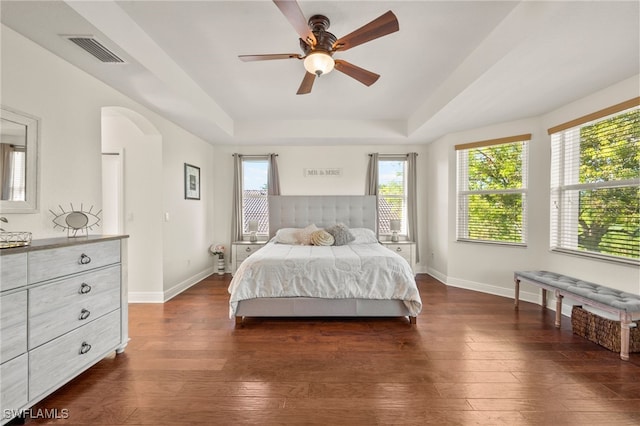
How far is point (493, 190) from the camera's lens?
168 inches

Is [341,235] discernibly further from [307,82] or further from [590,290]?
[590,290]

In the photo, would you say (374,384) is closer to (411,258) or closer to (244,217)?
(411,258)

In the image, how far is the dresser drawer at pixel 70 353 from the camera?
66.7 inches

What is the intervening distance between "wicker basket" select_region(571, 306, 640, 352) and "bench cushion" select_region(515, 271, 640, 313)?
0.21 metres

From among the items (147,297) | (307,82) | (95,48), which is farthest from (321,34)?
(147,297)

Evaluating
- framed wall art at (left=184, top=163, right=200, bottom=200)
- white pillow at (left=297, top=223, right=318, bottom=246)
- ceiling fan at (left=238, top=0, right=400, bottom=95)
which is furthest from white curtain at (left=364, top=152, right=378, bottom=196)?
→ framed wall art at (left=184, top=163, right=200, bottom=200)

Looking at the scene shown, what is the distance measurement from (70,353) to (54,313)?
1.10ft

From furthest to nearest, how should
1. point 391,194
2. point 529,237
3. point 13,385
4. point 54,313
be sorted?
point 391,194, point 529,237, point 54,313, point 13,385

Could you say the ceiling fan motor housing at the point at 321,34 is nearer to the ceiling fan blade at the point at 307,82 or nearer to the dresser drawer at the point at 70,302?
the ceiling fan blade at the point at 307,82

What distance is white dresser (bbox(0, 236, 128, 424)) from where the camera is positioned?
1.56 meters

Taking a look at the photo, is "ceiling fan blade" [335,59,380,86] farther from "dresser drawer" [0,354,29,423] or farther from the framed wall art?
the framed wall art

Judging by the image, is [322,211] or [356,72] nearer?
[356,72]

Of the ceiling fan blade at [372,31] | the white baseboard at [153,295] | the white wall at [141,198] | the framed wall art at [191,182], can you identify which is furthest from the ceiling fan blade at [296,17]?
the white baseboard at [153,295]

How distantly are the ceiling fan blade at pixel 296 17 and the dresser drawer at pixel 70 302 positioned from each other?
7.65ft
